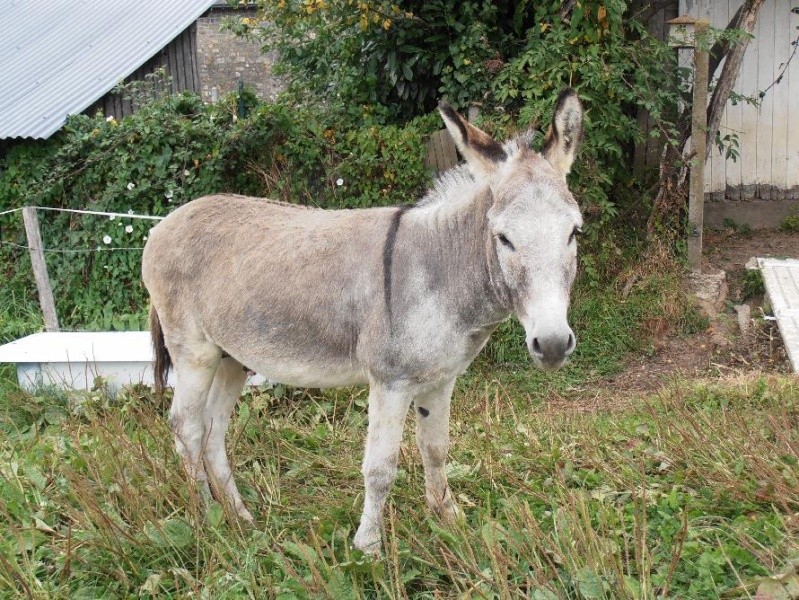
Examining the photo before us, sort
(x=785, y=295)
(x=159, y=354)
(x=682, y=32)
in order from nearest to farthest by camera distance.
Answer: (x=159, y=354) → (x=785, y=295) → (x=682, y=32)

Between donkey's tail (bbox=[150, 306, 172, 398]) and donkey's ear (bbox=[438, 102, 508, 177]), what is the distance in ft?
6.60

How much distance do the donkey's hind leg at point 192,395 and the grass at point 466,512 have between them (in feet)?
0.55

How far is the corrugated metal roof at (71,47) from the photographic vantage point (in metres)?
11.4

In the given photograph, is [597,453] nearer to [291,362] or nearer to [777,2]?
[291,362]

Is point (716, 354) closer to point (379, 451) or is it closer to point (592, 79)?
point (592, 79)

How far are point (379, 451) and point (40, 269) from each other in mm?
5309

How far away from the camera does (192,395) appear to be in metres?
4.15

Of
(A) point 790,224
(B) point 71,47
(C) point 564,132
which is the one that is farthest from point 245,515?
(B) point 71,47

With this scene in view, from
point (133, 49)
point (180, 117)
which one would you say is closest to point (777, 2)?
point (180, 117)

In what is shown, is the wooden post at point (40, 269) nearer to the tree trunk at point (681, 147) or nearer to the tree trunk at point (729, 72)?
the tree trunk at point (681, 147)

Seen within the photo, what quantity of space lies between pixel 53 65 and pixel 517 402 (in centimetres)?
1090

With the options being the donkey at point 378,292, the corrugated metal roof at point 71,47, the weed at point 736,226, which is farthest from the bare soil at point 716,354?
the corrugated metal roof at point 71,47

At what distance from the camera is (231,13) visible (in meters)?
16.8

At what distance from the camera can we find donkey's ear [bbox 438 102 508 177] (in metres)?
3.23
